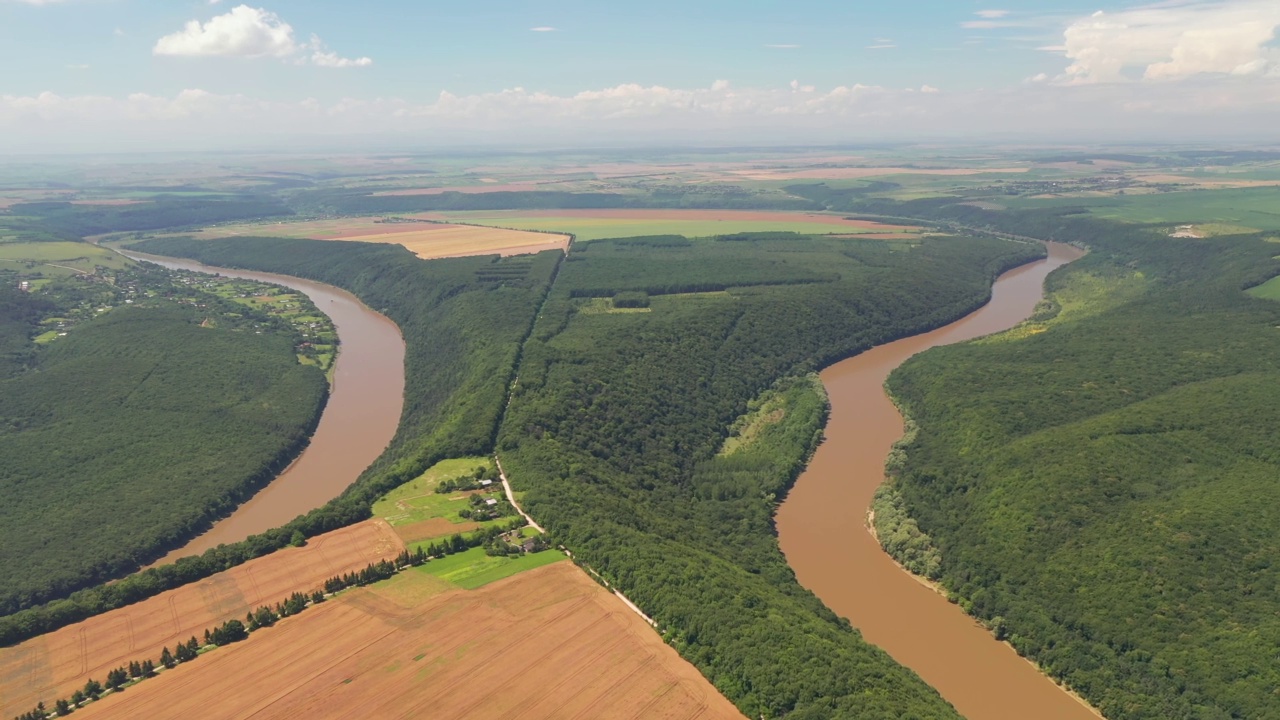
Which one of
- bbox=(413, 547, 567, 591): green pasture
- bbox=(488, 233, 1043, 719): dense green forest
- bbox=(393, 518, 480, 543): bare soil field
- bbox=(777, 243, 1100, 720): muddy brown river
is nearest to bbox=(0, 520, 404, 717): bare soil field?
bbox=(393, 518, 480, 543): bare soil field

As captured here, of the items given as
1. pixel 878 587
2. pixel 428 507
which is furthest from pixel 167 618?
pixel 878 587

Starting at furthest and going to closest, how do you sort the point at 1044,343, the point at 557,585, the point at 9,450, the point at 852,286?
the point at 852,286 < the point at 1044,343 < the point at 9,450 < the point at 557,585

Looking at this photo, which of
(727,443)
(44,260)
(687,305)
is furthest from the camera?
(44,260)

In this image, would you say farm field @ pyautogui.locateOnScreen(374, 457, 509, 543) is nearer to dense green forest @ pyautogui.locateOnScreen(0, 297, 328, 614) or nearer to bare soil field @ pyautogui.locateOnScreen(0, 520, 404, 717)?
bare soil field @ pyautogui.locateOnScreen(0, 520, 404, 717)

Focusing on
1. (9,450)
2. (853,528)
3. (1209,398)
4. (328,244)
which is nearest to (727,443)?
(853,528)

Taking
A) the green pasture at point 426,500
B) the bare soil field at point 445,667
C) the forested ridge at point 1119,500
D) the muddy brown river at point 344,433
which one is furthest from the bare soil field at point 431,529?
the forested ridge at point 1119,500

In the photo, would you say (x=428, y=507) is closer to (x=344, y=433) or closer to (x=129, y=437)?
(x=344, y=433)

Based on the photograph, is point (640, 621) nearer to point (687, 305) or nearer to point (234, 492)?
point (234, 492)
